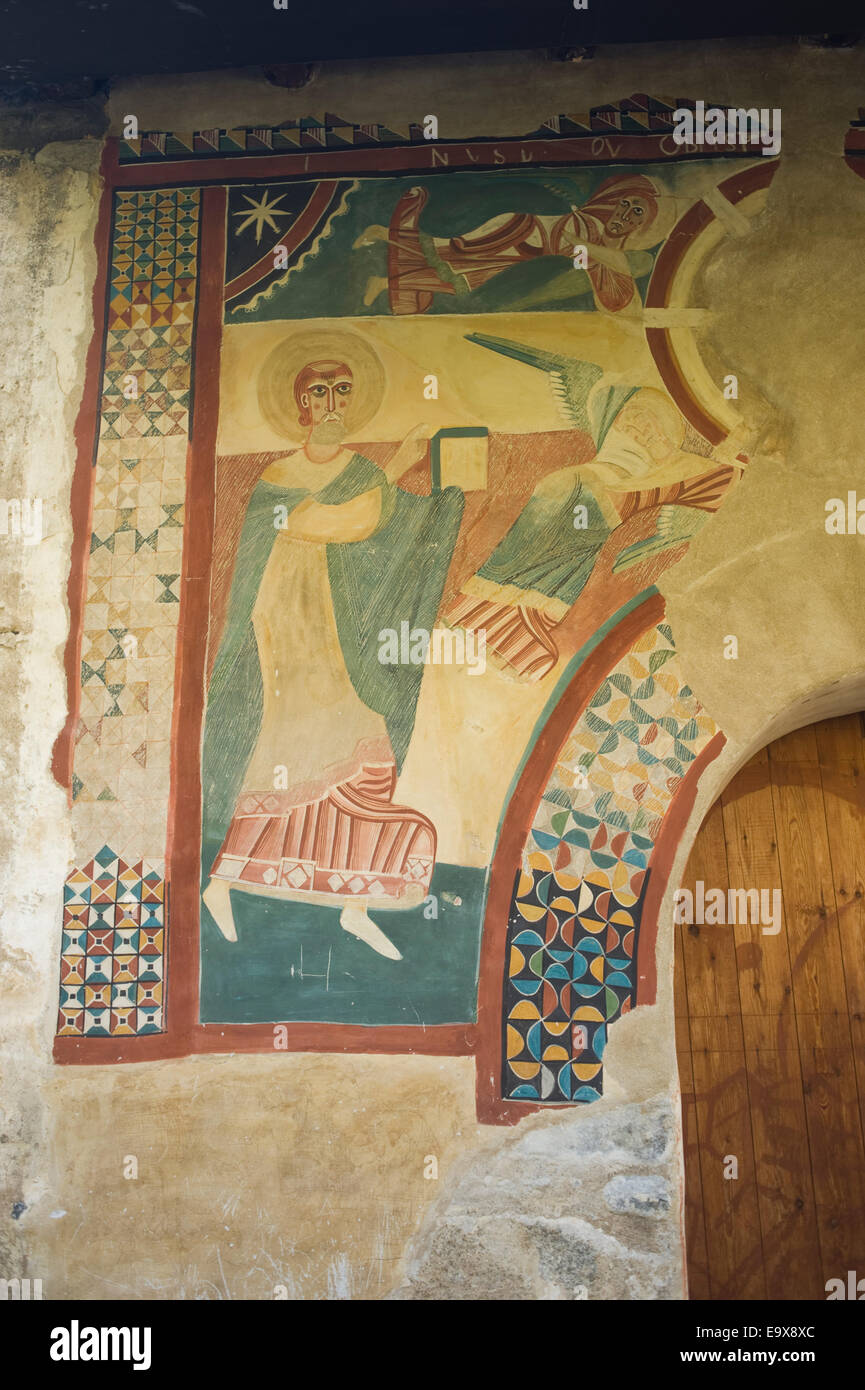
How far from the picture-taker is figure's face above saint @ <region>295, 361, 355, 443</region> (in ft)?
13.1

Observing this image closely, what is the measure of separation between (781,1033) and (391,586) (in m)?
1.80

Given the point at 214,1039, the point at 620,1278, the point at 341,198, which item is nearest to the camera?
the point at 620,1278

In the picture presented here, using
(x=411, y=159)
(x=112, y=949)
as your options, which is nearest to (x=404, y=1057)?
(x=112, y=949)

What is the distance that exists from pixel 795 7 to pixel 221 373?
2.14 metres

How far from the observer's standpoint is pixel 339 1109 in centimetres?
346

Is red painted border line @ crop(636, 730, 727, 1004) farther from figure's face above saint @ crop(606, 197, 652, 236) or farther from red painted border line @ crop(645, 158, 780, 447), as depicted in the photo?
figure's face above saint @ crop(606, 197, 652, 236)

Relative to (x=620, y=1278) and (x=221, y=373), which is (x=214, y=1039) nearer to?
(x=620, y=1278)

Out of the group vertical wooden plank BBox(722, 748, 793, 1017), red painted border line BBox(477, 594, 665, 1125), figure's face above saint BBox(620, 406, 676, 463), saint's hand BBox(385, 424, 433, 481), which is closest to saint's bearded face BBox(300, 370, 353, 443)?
saint's hand BBox(385, 424, 433, 481)

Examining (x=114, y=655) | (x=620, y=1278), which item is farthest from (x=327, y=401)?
(x=620, y=1278)

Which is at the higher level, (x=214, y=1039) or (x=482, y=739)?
(x=482, y=739)

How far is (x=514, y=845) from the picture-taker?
142 inches

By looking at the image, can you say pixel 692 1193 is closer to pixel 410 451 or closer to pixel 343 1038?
pixel 343 1038

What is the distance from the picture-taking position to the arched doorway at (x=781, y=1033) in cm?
367

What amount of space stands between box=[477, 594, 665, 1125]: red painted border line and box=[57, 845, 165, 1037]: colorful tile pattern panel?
93 centimetres
